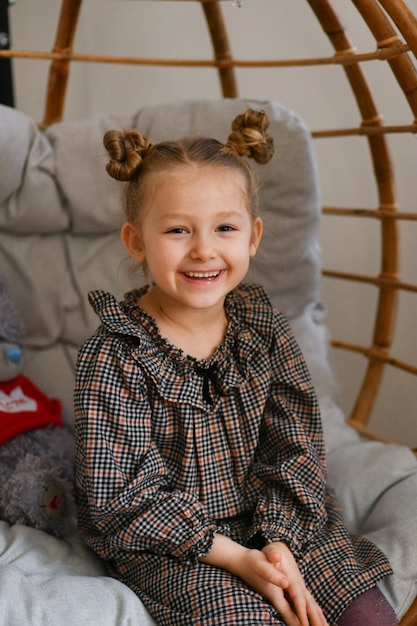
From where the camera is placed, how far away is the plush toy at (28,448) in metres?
1.17

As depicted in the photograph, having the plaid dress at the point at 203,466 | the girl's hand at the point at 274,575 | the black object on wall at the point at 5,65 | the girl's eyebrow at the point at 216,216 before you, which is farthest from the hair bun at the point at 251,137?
the black object on wall at the point at 5,65

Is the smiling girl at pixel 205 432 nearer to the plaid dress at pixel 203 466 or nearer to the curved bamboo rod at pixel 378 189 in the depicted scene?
the plaid dress at pixel 203 466

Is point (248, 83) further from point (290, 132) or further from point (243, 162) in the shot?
point (243, 162)

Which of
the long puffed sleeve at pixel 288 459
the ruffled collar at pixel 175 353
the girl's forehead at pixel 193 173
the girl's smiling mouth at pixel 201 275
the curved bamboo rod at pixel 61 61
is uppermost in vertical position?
the curved bamboo rod at pixel 61 61

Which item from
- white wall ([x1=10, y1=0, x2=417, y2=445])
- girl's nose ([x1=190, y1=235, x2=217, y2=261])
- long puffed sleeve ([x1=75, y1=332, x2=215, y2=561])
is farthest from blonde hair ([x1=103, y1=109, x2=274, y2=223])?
white wall ([x1=10, y1=0, x2=417, y2=445])

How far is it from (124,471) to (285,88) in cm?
125

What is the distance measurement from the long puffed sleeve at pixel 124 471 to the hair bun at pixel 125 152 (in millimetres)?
223

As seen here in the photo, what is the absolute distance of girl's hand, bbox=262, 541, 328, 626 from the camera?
0.97m

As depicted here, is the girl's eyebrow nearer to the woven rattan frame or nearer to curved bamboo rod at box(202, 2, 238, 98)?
the woven rattan frame

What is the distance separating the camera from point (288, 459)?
3.68 ft

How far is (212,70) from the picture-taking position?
206 cm

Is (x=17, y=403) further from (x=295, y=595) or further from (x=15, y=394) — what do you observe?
(x=295, y=595)

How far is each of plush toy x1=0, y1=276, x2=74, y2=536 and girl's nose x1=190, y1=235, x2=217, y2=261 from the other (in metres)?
0.40

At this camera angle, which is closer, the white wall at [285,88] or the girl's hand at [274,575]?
the girl's hand at [274,575]
